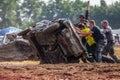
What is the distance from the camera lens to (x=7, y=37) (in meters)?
23.8

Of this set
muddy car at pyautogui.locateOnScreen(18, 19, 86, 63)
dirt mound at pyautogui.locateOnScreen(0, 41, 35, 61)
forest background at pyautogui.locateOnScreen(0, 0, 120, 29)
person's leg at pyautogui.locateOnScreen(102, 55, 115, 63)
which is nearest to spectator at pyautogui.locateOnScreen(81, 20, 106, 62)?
person's leg at pyautogui.locateOnScreen(102, 55, 115, 63)

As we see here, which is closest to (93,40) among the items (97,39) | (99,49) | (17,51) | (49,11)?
(97,39)

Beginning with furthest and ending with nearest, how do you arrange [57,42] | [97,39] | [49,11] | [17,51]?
[49,11], [17,51], [97,39], [57,42]

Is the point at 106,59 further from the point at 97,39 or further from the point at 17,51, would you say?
the point at 17,51

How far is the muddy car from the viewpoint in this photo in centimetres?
1386

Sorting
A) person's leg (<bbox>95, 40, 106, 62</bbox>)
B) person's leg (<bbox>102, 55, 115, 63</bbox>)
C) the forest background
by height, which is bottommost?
person's leg (<bbox>102, 55, 115, 63</bbox>)

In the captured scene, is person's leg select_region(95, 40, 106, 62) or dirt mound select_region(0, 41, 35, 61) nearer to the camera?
person's leg select_region(95, 40, 106, 62)

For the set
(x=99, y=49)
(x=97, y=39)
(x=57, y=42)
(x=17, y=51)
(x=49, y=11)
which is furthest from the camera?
(x=49, y=11)

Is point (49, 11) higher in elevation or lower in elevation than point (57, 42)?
higher

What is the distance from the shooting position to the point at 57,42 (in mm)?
14164

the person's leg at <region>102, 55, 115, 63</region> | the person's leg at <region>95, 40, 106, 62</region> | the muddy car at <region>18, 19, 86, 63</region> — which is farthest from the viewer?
the person's leg at <region>102, 55, 115, 63</region>

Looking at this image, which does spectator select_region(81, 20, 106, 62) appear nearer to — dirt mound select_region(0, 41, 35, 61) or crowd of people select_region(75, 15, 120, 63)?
crowd of people select_region(75, 15, 120, 63)

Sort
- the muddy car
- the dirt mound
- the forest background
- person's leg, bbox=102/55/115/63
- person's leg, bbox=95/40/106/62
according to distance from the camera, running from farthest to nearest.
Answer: the forest background → the dirt mound → person's leg, bbox=102/55/115/63 → person's leg, bbox=95/40/106/62 → the muddy car

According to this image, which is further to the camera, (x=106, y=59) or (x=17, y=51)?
(x=17, y=51)
